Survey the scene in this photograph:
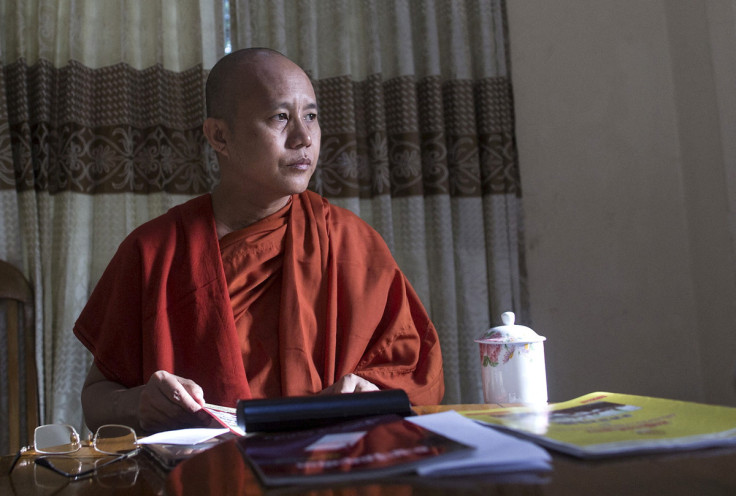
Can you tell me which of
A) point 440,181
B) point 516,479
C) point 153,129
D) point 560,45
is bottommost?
point 516,479

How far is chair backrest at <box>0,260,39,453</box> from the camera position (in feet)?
6.30

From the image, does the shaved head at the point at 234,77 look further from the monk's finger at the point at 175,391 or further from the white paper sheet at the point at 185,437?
the white paper sheet at the point at 185,437

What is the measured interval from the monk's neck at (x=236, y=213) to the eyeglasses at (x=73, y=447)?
25.6 inches

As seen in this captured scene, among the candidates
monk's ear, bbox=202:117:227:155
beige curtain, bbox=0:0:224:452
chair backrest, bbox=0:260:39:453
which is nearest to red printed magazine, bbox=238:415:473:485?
monk's ear, bbox=202:117:227:155

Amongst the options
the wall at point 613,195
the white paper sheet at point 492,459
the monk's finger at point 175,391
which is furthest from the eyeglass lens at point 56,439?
the wall at point 613,195

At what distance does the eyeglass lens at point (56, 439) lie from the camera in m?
0.88

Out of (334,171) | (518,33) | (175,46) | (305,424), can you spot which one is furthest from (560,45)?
(305,424)

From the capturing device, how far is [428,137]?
7.75ft

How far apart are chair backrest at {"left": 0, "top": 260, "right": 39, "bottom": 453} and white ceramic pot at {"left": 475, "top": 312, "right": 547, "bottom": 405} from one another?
1.43m

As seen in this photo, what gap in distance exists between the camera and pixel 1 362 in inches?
82.3

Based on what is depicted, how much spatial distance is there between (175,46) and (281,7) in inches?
15.9

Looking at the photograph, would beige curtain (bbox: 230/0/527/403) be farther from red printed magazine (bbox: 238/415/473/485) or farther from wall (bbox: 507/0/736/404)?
red printed magazine (bbox: 238/415/473/485)

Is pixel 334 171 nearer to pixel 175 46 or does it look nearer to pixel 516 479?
pixel 175 46

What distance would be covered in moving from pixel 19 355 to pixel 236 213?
106cm
